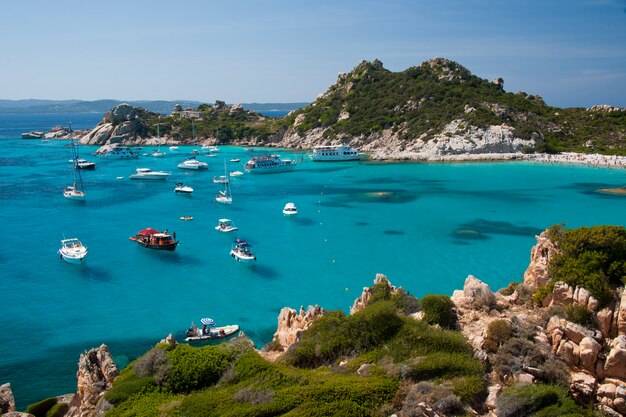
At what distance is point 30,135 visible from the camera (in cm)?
15550

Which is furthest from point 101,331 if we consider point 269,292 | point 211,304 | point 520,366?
point 520,366

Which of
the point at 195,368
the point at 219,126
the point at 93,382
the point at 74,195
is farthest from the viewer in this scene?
the point at 219,126

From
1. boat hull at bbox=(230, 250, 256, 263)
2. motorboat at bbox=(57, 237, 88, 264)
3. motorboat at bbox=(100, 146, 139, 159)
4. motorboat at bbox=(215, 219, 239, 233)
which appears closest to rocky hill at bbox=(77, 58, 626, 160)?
motorboat at bbox=(100, 146, 139, 159)

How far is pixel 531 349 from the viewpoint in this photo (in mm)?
14594

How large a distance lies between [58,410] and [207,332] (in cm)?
907

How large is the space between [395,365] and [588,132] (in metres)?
112

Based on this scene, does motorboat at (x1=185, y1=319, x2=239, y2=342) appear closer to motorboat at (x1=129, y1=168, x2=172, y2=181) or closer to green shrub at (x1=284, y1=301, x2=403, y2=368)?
green shrub at (x1=284, y1=301, x2=403, y2=368)

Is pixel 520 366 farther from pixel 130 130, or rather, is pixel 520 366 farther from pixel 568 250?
pixel 130 130

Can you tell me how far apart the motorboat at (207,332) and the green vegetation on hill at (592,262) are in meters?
15.7

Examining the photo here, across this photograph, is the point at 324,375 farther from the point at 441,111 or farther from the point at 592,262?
the point at 441,111

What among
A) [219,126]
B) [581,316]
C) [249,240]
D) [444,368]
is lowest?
[249,240]

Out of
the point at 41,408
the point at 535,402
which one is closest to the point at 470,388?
the point at 535,402

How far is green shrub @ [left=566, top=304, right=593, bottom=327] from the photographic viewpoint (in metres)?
15.9

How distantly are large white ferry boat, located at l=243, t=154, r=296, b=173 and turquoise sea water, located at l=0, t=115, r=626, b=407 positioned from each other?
874 centimetres
